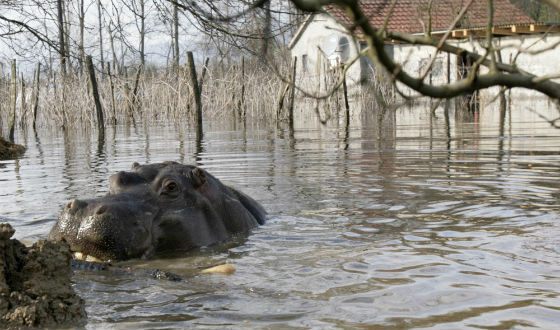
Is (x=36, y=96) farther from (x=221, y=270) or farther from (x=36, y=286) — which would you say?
(x=36, y=286)

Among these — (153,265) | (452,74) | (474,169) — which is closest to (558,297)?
(153,265)

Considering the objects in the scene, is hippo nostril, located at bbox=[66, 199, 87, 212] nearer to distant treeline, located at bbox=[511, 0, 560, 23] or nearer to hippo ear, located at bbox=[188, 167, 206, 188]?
hippo ear, located at bbox=[188, 167, 206, 188]

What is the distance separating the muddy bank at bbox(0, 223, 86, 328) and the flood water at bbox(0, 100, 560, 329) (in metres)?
0.15

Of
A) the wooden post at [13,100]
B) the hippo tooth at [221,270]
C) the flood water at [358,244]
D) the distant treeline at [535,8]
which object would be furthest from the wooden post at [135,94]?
the distant treeline at [535,8]

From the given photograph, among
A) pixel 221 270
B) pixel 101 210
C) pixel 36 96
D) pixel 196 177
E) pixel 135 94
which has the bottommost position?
pixel 221 270

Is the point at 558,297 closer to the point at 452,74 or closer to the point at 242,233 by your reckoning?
the point at 242,233

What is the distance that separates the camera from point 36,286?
3223 millimetres

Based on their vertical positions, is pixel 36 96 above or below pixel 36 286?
above

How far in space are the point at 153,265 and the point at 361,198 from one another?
298cm

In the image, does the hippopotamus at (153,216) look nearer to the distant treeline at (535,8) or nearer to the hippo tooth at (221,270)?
the hippo tooth at (221,270)

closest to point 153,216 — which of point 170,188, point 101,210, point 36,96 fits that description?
point 170,188

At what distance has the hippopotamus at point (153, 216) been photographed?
14.5ft

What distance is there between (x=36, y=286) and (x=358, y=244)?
2.36 meters

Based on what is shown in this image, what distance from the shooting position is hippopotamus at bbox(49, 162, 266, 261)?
4426 millimetres
